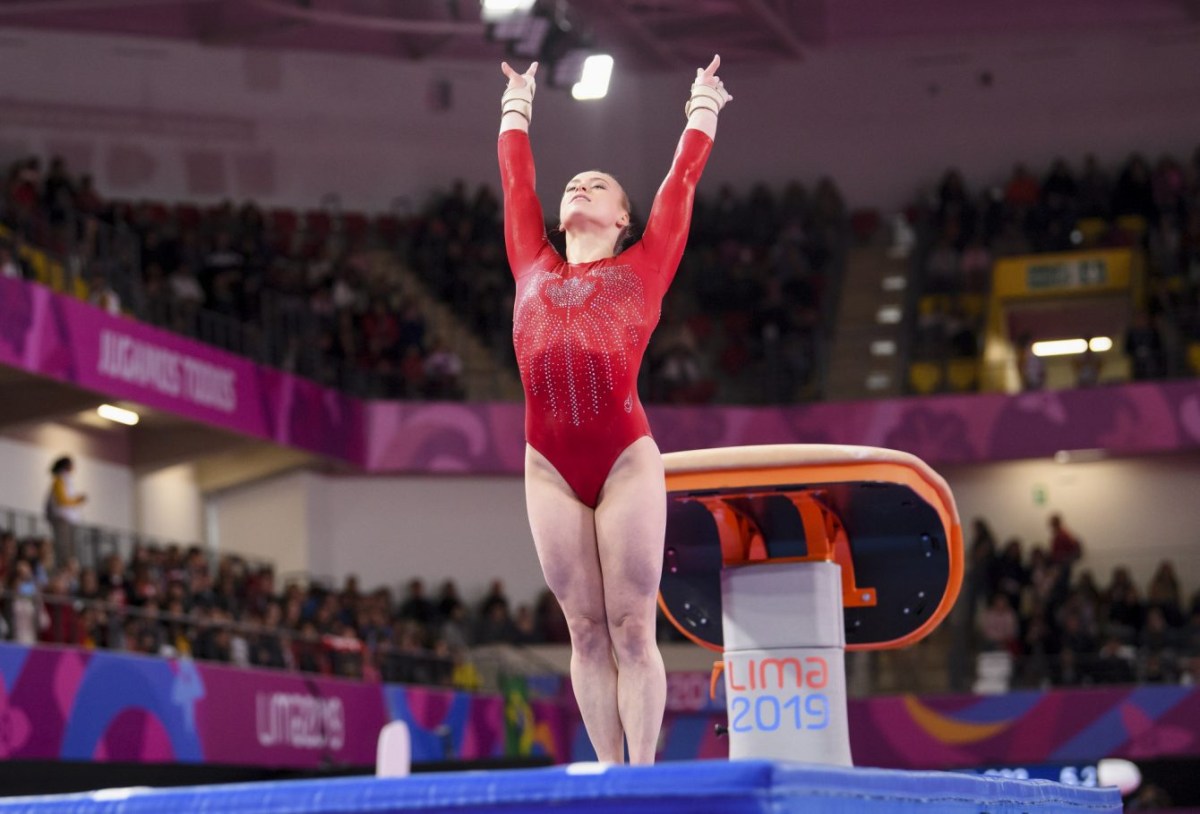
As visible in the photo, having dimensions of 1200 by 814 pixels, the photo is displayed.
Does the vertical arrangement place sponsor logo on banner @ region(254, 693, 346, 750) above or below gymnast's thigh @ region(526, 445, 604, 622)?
below

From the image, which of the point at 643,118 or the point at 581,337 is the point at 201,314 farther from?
the point at 581,337

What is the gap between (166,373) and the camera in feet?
54.1

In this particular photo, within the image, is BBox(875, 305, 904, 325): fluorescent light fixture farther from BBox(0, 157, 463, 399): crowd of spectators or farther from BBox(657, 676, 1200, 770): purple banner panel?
BBox(657, 676, 1200, 770): purple banner panel

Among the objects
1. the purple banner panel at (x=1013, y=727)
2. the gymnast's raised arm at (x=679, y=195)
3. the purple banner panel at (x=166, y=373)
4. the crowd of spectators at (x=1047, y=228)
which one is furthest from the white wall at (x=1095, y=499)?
the gymnast's raised arm at (x=679, y=195)

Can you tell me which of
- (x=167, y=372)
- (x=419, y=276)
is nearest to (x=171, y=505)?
(x=167, y=372)

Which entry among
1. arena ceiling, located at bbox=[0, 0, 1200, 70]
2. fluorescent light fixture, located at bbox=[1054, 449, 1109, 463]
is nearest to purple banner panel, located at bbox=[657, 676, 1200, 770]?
fluorescent light fixture, located at bbox=[1054, 449, 1109, 463]

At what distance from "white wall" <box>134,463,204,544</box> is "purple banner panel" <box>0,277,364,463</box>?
1.52 metres

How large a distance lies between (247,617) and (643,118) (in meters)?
11.1

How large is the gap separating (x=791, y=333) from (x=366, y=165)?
5964mm

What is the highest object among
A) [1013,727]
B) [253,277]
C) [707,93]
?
[253,277]

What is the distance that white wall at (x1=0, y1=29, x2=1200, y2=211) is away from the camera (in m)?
21.2

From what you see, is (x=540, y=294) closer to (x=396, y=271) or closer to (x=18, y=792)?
(x=18, y=792)

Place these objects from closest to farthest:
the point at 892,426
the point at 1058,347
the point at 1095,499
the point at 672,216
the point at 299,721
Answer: the point at 672,216 → the point at 299,721 → the point at 892,426 → the point at 1095,499 → the point at 1058,347

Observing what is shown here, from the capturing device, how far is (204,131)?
21.3 metres
